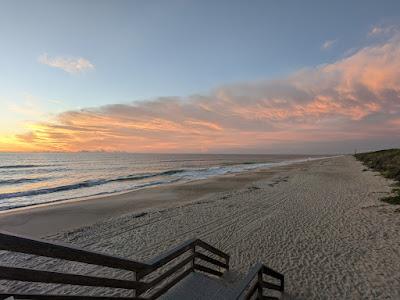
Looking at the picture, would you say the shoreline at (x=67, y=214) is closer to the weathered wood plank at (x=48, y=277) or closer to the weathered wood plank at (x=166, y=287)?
the weathered wood plank at (x=166, y=287)

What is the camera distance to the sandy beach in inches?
279

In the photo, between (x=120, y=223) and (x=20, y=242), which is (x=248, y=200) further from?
(x=20, y=242)

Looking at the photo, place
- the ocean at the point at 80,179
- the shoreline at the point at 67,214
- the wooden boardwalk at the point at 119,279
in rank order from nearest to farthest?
1. the wooden boardwalk at the point at 119,279
2. the shoreline at the point at 67,214
3. the ocean at the point at 80,179

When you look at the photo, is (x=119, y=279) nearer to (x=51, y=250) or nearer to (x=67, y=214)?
(x=51, y=250)

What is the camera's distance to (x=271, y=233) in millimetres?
10797

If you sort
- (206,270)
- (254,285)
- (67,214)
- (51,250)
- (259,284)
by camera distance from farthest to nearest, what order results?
(67,214)
(206,270)
(259,284)
(254,285)
(51,250)

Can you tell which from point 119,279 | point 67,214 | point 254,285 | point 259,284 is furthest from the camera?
point 67,214

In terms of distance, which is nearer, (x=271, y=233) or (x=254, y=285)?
(x=254, y=285)

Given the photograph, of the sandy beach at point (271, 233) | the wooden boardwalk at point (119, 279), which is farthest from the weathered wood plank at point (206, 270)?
the sandy beach at point (271, 233)

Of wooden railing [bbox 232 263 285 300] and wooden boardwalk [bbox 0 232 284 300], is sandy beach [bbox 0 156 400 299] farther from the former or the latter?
wooden boardwalk [bbox 0 232 284 300]

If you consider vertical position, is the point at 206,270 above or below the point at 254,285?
below

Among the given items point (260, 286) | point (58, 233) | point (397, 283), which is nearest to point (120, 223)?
point (58, 233)

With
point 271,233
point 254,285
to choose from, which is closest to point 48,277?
point 254,285

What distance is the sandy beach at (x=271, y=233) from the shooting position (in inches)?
279
